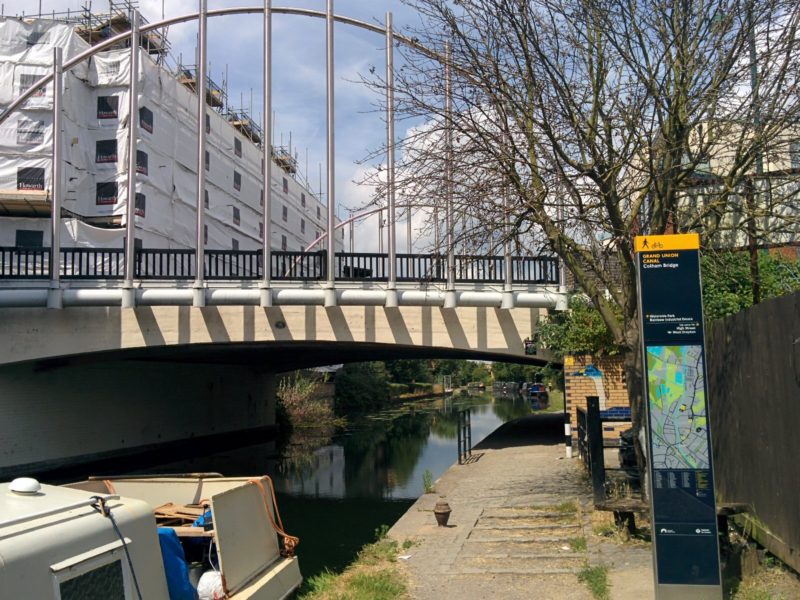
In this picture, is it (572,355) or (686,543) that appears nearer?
(686,543)

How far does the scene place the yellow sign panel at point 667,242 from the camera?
646 cm

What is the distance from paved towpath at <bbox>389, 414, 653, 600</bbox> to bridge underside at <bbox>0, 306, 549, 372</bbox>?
453 cm

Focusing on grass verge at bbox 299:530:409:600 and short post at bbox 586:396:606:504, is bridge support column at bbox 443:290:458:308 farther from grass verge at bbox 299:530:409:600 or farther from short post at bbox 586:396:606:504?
grass verge at bbox 299:530:409:600

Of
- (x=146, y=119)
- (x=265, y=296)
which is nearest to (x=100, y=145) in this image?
(x=146, y=119)

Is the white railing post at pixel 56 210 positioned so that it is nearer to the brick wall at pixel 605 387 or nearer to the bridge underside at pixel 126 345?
the bridge underside at pixel 126 345

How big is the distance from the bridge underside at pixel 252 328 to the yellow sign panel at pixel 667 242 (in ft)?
42.6

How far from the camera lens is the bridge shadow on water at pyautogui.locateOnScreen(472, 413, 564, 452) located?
2181 cm

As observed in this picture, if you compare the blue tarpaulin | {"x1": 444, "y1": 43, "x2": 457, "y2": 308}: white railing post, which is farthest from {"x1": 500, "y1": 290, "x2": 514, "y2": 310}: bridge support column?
the blue tarpaulin

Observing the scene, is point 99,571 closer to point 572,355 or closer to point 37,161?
point 572,355

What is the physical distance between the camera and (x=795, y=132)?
32.9 ft

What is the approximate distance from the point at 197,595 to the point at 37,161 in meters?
31.8

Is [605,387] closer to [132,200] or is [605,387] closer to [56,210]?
[132,200]

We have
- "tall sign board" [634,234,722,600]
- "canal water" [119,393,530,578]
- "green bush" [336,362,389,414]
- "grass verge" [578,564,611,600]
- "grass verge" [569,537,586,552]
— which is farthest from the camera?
"green bush" [336,362,389,414]

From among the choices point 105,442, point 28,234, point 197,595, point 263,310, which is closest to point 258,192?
point 28,234
